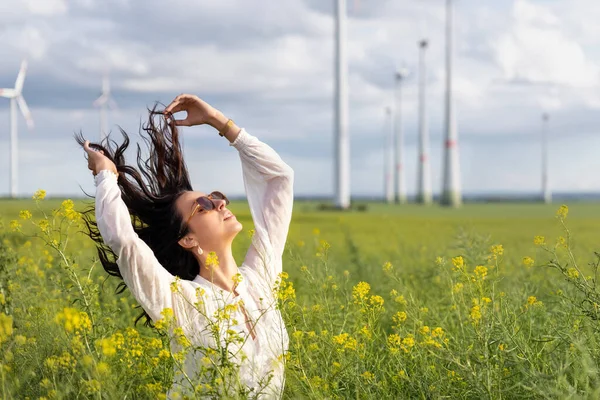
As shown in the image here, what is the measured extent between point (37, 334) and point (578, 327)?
130 inches

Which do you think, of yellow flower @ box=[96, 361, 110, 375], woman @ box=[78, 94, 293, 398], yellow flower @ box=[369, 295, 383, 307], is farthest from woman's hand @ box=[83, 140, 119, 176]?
yellow flower @ box=[369, 295, 383, 307]

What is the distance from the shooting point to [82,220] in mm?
4684

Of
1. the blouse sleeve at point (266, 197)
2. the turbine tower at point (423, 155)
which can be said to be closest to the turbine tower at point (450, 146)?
the turbine tower at point (423, 155)

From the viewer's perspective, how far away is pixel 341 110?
32.0 metres

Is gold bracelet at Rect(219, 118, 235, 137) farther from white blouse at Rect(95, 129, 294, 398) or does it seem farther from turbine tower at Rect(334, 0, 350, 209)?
turbine tower at Rect(334, 0, 350, 209)

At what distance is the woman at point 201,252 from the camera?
371 cm

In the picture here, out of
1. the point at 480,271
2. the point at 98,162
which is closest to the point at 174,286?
the point at 98,162

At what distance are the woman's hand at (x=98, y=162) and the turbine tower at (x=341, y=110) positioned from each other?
27546mm

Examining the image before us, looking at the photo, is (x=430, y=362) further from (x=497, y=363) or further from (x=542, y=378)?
(x=542, y=378)

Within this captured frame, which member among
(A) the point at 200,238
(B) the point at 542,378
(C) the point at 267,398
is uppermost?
(A) the point at 200,238

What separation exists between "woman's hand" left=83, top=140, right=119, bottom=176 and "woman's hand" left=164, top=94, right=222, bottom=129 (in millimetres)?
496

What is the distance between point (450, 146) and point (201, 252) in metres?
43.3

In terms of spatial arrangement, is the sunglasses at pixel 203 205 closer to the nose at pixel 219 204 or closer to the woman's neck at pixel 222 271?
the nose at pixel 219 204

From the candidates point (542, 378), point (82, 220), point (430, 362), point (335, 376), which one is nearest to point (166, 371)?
point (335, 376)
